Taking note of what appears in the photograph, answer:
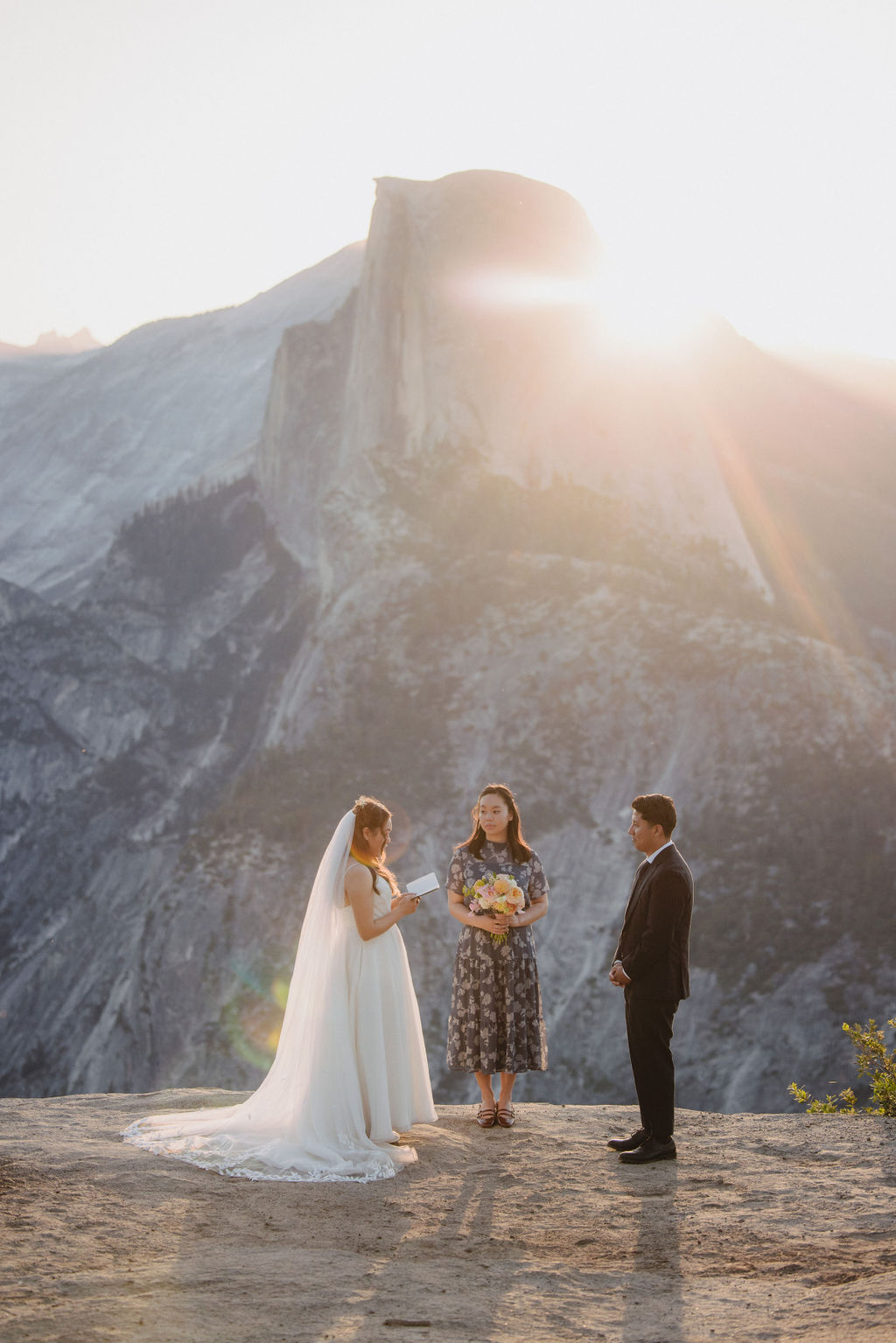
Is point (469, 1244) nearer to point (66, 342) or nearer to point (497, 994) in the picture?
point (497, 994)

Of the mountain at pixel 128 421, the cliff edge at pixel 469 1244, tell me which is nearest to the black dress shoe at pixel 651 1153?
the cliff edge at pixel 469 1244

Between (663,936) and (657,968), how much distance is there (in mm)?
225

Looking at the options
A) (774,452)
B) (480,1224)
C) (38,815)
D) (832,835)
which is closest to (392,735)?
(832,835)

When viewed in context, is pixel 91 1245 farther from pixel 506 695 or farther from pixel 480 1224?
pixel 506 695

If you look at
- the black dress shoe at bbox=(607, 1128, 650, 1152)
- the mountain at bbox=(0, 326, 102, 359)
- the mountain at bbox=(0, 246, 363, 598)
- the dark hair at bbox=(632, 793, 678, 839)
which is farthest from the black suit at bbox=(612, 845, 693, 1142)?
the mountain at bbox=(0, 326, 102, 359)

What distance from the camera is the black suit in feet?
22.9

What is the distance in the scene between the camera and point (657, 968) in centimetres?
701

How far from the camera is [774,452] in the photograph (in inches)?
1962

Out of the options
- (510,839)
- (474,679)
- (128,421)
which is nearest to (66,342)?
(128,421)

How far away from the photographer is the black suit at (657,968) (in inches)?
275

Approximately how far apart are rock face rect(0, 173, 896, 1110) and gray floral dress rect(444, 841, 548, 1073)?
11.6 m

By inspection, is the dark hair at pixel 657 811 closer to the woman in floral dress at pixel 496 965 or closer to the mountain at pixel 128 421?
the woman in floral dress at pixel 496 965

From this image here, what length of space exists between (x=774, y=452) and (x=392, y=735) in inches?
1116

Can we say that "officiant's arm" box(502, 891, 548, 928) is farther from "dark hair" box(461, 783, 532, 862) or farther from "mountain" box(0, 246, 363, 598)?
"mountain" box(0, 246, 363, 598)
